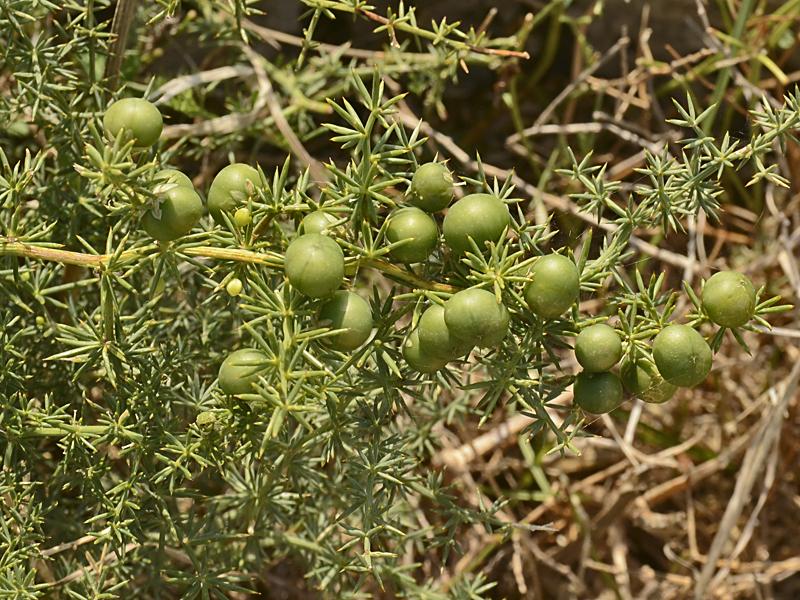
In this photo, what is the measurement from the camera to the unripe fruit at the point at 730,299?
4.59 ft

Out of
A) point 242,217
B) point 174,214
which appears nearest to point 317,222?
point 242,217

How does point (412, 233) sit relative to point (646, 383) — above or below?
above

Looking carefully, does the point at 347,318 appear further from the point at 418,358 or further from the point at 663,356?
the point at 663,356

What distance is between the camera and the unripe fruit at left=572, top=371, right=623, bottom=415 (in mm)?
1424

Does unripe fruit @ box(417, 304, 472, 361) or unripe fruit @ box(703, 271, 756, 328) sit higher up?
unripe fruit @ box(703, 271, 756, 328)

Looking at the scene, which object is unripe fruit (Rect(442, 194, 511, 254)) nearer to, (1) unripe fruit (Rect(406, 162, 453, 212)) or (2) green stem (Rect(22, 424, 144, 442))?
(1) unripe fruit (Rect(406, 162, 453, 212))

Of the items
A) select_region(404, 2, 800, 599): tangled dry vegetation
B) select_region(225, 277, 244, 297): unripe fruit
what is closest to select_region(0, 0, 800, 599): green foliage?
select_region(225, 277, 244, 297): unripe fruit

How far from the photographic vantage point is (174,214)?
141 centimetres

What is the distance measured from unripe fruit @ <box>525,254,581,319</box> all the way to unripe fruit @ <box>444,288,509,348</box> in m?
0.09

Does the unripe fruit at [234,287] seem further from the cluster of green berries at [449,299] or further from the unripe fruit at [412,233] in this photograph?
the unripe fruit at [412,233]

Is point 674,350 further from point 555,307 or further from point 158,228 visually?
point 158,228

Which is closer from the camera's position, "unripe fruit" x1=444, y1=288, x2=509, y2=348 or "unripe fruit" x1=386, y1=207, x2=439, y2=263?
"unripe fruit" x1=444, y1=288, x2=509, y2=348

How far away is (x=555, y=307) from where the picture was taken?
1381mm

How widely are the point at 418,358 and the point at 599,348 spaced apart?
283mm
